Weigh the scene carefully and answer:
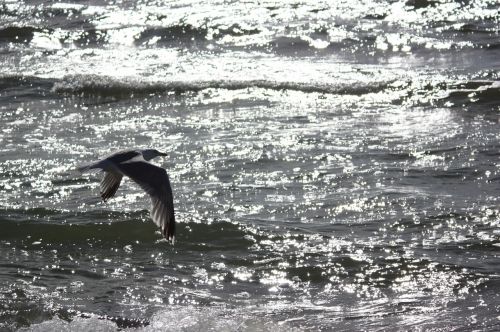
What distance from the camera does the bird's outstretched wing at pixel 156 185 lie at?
17.3 feet

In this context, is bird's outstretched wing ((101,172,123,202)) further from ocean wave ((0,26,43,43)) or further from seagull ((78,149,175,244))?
ocean wave ((0,26,43,43))

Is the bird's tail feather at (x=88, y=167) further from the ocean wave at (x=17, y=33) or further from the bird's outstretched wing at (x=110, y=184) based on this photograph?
the ocean wave at (x=17, y=33)

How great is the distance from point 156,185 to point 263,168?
2.21 metres

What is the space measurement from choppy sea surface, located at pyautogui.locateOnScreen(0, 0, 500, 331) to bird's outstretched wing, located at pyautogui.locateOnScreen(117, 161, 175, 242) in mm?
422

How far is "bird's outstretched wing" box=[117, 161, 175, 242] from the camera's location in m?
5.26

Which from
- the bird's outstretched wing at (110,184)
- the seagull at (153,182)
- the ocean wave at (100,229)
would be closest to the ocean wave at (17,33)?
Result: the ocean wave at (100,229)

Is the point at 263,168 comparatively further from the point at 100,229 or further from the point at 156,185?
the point at 156,185

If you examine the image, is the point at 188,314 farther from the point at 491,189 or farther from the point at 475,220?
the point at 491,189

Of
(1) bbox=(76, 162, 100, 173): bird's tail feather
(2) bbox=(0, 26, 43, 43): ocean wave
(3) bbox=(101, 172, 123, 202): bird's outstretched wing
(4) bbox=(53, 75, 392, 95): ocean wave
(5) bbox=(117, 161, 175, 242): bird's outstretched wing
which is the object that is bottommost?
(4) bbox=(53, 75, 392, 95): ocean wave

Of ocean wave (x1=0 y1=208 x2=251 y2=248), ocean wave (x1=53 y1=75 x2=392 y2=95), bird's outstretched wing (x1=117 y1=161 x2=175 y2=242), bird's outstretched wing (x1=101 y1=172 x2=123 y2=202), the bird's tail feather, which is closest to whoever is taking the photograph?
the bird's tail feather

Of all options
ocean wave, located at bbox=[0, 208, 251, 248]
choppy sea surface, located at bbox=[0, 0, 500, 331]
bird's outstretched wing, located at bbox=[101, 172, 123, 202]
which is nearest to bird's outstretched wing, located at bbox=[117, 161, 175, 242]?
choppy sea surface, located at bbox=[0, 0, 500, 331]

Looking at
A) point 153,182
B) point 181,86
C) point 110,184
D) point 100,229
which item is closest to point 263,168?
point 100,229

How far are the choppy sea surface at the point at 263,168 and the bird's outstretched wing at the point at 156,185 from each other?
42 cm

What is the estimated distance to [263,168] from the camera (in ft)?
24.4
